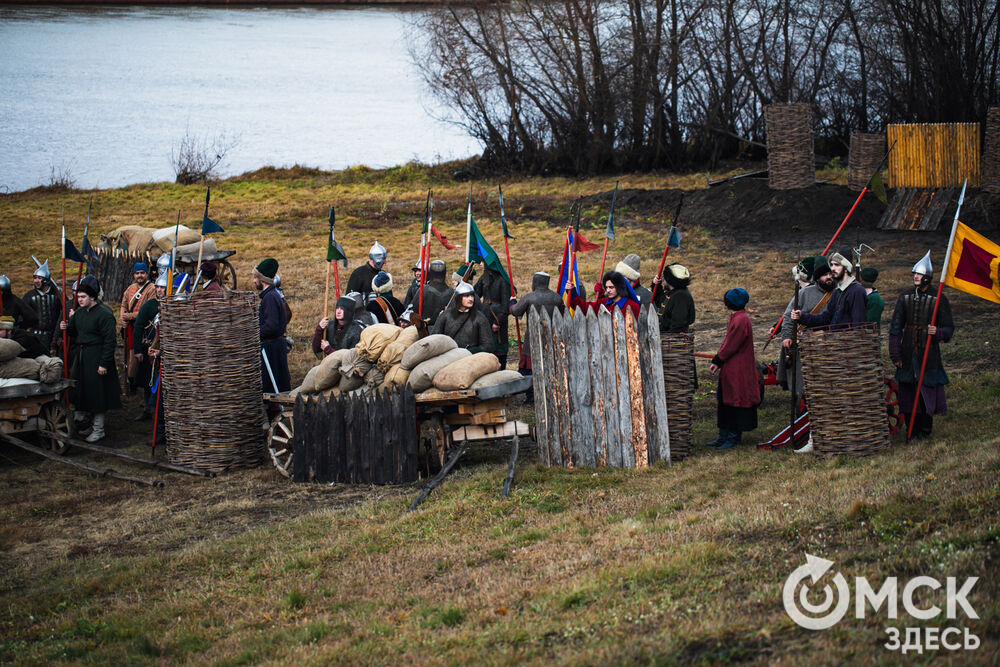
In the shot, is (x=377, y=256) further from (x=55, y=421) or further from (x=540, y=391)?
(x=55, y=421)

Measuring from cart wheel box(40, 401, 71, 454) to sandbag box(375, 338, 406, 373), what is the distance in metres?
3.91

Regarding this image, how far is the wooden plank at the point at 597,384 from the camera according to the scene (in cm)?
859

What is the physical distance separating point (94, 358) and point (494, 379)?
5.19 m

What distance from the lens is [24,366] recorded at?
10.7 m

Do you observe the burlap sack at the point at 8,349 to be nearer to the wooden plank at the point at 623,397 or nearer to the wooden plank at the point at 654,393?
the wooden plank at the point at 623,397

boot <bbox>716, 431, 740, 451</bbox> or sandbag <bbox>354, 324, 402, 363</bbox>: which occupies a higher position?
sandbag <bbox>354, 324, 402, 363</bbox>

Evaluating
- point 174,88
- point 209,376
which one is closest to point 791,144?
point 209,376

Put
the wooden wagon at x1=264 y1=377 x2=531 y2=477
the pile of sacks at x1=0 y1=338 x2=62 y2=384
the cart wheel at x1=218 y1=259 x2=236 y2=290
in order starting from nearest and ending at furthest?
the wooden wagon at x1=264 y1=377 x2=531 y2=477, the pile of sacks at x1=0 y1=338 x2=62 y2=384, the cart wheel at x1=218 y1=259 x2=236 y2=290

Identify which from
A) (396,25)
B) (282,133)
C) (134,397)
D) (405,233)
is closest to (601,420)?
(134,397)

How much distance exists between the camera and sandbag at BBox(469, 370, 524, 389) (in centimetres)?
894

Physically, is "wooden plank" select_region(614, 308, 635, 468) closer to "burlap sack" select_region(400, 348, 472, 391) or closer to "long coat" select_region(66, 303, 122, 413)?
"burlap sack" select_region(400, 348, 472, 391)

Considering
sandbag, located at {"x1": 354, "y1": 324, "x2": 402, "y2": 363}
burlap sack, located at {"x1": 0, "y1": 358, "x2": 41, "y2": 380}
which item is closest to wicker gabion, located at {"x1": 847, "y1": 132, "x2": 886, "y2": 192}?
sandbag, located at {"x1": 354, "y1": 324, "x2": 402, "y2": 363}

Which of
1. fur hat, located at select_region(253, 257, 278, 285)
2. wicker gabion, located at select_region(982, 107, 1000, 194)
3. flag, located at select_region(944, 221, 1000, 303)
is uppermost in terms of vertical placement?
wicker gabion, located at select_region(982, 107, 1000, 194)

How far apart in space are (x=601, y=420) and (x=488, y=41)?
26015 millimetres
